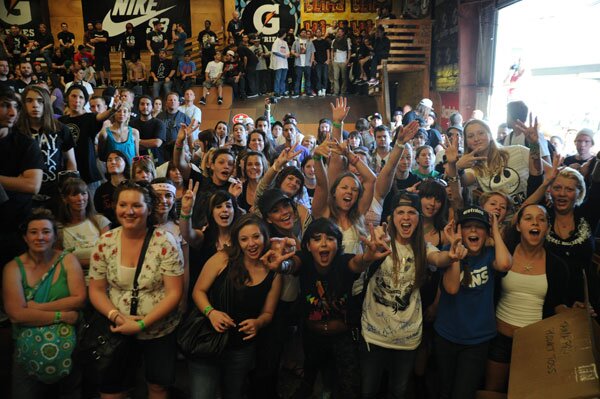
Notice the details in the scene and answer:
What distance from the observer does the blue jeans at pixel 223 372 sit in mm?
2488

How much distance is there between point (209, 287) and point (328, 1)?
16.4 metres

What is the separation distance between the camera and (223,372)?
2545 millimetres

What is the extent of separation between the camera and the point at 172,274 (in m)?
2.43

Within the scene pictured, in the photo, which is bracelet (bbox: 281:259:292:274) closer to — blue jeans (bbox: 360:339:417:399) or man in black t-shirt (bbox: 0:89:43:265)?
blue jeans (bbox: 360:339:417:399)

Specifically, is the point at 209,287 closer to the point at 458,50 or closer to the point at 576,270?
the point at 576,270

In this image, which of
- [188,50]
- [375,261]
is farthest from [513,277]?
[188,50]

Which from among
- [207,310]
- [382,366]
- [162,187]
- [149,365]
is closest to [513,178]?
[382,366]

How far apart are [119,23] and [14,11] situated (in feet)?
11.6

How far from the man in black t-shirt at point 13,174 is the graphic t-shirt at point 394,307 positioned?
2.35 metres

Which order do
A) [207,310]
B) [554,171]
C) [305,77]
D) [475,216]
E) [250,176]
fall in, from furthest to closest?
[305,77]
[250,176]
[554,171]
[475,216]
[207,310]

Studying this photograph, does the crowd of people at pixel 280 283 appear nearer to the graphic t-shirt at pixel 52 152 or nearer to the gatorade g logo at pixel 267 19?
the graphic t-shirt at pixel 52 152

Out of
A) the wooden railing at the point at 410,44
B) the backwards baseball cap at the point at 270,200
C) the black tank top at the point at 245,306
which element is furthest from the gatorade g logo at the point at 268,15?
the black tank top at the point at 245,306

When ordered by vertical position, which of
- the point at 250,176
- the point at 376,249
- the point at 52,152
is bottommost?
the point at 376,249

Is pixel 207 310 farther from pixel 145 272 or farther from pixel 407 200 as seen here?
pixel 407 200
